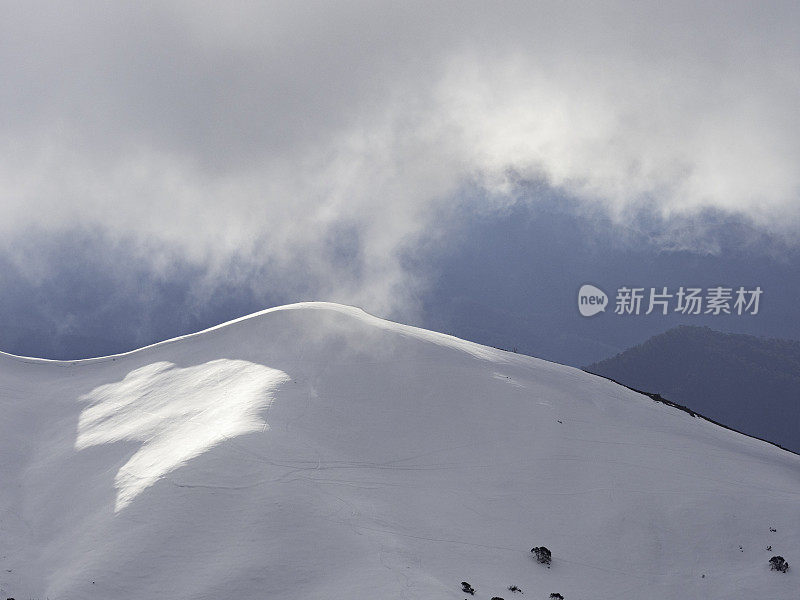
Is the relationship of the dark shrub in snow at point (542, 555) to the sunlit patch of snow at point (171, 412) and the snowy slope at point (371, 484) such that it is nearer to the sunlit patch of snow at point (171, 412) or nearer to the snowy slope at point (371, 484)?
the snowy slope at point (371, 484)

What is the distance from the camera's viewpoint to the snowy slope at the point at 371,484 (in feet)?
96.8

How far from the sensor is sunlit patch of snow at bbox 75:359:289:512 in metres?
37.0

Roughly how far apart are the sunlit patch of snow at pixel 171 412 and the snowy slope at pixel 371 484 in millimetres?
183

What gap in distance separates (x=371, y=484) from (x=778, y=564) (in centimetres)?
1960

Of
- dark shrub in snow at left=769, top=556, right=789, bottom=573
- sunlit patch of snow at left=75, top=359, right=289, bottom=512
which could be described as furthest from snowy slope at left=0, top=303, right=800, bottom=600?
dark shrub in snow at left=769, top=556, right=789, bottom=573

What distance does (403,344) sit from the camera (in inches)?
2169

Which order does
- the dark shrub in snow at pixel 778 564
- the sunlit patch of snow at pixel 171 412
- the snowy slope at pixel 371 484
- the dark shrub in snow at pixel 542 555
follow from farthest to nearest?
1. the sunlit patch of snow at pixel 171 412
2. the dark shrub in snow at pixel 542 555
3. the dark shrub in snow at pixel 778 564
4. the snowy slope at pixel 371 484

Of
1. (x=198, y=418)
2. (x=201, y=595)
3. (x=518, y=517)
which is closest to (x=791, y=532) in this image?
(x=518, y=517)

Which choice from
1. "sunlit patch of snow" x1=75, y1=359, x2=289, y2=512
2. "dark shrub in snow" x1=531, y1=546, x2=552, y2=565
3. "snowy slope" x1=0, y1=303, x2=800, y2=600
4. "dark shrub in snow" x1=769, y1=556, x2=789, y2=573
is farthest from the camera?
"sunlit patch of snow" x1=75, y1=359, x2=289, y2=512

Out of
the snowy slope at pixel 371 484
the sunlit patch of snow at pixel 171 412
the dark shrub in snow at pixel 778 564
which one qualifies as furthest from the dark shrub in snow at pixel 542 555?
the sunlit patch of snow at pixel 171 412

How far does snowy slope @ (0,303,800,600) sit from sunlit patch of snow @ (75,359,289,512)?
183 millimetres

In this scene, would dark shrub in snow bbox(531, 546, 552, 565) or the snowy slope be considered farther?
dark shrub in snow bbox(531, 546, 552, 565)

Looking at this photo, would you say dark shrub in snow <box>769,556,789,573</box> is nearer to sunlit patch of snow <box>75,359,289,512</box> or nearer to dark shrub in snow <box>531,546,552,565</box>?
dark shrub in snow <box>531,546,552,565</box>

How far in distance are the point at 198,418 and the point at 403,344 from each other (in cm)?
1798
